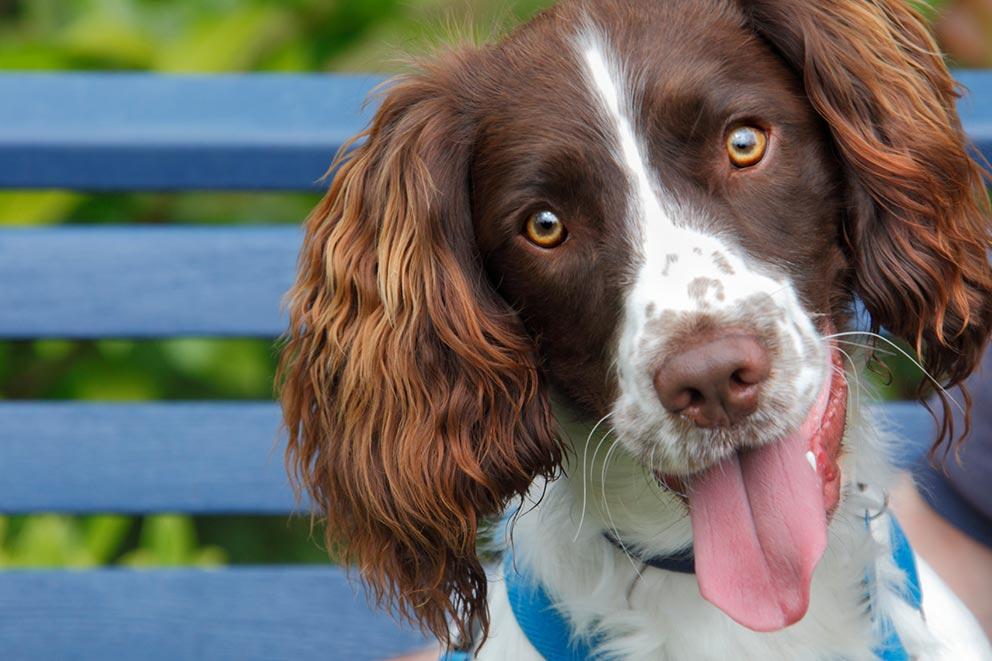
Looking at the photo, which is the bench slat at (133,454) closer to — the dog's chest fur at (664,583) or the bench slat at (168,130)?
the bench slat at (168,130)

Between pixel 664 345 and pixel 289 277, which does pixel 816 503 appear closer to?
pixel 664 345

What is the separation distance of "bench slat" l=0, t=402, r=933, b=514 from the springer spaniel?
75cm

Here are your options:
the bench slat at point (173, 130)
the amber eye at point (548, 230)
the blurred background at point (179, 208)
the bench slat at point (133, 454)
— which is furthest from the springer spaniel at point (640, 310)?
the blurred background at point (179, 208)

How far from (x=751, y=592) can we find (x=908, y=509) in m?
1.09

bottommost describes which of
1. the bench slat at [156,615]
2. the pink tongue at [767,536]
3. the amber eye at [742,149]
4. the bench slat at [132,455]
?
the bench slat at [156,615]

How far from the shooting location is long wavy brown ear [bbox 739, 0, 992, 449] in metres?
2.14

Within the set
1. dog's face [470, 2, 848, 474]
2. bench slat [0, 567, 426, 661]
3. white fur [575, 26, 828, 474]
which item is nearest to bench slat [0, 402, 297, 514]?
bench slat [0, 567, 426, 661]

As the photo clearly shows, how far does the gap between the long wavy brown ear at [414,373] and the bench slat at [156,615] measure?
0.87 meters

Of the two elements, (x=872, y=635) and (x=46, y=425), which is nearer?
(x=872, y=635)

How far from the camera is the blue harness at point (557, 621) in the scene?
88.7 inches

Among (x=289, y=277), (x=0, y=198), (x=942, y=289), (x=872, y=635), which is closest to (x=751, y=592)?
(x=872, y=635)

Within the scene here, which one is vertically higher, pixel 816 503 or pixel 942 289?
pixel 942 289

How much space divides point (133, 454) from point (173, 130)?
697 mm

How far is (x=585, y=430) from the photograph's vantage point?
229cm
